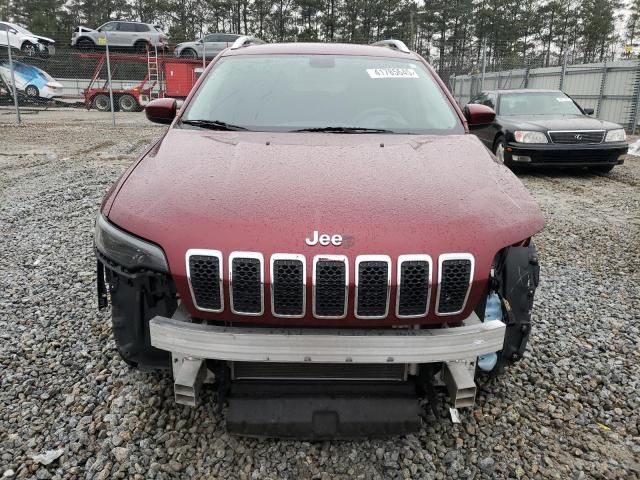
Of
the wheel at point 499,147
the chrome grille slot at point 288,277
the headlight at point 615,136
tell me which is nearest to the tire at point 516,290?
the chrome grille slot at point 288,277

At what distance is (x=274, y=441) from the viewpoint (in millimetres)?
2176

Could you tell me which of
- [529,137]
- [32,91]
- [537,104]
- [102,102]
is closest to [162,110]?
[529,137]

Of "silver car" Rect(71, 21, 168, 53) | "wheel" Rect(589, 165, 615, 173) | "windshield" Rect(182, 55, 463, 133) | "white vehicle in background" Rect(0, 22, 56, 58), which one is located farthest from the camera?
"silver car" Rect(71, 21, 168, 53)

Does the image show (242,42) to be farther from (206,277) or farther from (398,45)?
(206,277)

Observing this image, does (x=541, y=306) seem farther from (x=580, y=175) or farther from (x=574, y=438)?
(x=580, y=175)

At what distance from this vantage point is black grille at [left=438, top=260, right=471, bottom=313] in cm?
179

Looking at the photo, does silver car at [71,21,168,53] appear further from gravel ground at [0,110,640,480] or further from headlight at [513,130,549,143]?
gravel ground at [0,110,640,480]

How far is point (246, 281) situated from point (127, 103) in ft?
79.7

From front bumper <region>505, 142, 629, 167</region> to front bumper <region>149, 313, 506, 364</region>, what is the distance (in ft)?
23.4

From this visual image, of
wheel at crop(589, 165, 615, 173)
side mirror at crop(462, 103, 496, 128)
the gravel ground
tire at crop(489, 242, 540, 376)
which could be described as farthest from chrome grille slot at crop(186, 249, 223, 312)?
wheel at crop(589, 165, 615, 173)

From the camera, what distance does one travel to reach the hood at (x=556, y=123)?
8.14 meters

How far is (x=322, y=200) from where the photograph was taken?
1971 millimetres

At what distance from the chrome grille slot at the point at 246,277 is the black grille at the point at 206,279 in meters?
0.06

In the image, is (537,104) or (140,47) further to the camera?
(140,47)
